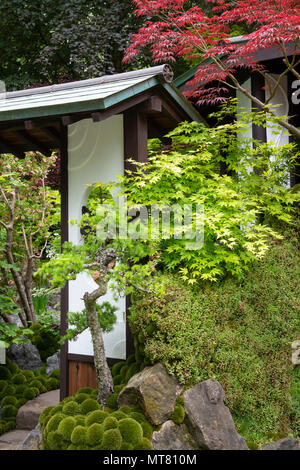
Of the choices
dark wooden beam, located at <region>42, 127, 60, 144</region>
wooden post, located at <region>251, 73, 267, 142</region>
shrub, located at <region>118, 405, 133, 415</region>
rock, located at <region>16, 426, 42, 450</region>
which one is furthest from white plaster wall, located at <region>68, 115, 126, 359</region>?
wooden post, located at <region>251, 73, 267, 142</region>

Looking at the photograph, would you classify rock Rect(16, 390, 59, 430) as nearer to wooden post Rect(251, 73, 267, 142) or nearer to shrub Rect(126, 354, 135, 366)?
shrub Rect(126, 354, 135, 366)

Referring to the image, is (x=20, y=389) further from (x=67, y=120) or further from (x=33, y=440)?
(x=67, y=120)

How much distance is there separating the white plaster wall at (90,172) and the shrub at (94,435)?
154 centimetres

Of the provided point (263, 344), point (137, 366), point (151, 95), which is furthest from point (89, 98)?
point (263, 344)

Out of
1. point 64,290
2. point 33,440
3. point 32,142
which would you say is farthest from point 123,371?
point 32,142

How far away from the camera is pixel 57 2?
1419cm

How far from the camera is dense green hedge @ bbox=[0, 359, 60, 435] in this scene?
667 centimetres

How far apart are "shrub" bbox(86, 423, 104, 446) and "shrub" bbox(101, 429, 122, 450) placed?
0.05m

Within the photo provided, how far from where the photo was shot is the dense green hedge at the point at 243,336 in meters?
4.49

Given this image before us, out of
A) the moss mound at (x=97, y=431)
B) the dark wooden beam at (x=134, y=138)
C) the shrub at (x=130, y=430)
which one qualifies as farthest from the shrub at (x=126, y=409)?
the dark wooden beam at (x=134, y=138)

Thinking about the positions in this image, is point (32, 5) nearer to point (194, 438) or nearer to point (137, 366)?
point (137, 366)

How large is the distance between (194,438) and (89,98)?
12.0 ft

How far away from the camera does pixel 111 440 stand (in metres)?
3.84

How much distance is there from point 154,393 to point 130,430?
441 mm
